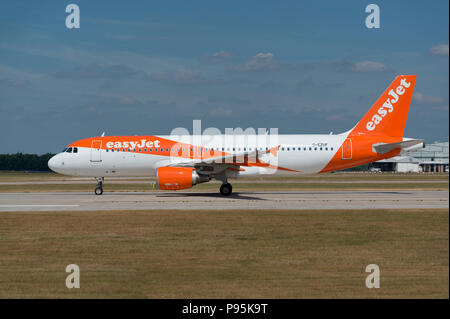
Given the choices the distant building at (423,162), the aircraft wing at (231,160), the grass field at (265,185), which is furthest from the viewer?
the distant building at (423,162)

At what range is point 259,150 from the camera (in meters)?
30.5

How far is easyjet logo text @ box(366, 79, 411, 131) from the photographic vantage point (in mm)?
32062

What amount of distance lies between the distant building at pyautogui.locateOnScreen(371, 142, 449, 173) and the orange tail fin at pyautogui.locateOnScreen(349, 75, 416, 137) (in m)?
73.7

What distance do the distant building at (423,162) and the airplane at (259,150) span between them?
2920 inches

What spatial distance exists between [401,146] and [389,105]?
3.07 metres

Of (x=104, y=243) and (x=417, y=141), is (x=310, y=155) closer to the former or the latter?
(x=417, y=141)

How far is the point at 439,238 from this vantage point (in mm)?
13773

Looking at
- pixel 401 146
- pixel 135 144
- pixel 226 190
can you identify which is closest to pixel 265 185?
pixel 226 190

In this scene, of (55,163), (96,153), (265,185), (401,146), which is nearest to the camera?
(401,146)

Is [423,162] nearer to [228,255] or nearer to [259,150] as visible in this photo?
[259,150]

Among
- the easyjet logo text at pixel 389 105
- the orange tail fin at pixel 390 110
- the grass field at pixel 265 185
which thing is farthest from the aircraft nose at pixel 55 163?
the easyjet logo text at pixel 389 105

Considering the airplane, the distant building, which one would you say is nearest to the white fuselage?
the airplane

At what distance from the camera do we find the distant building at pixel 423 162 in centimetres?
10645

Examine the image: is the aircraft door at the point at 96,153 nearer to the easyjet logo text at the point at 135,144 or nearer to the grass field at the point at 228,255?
the easyjet logo text at the point at 135,144
